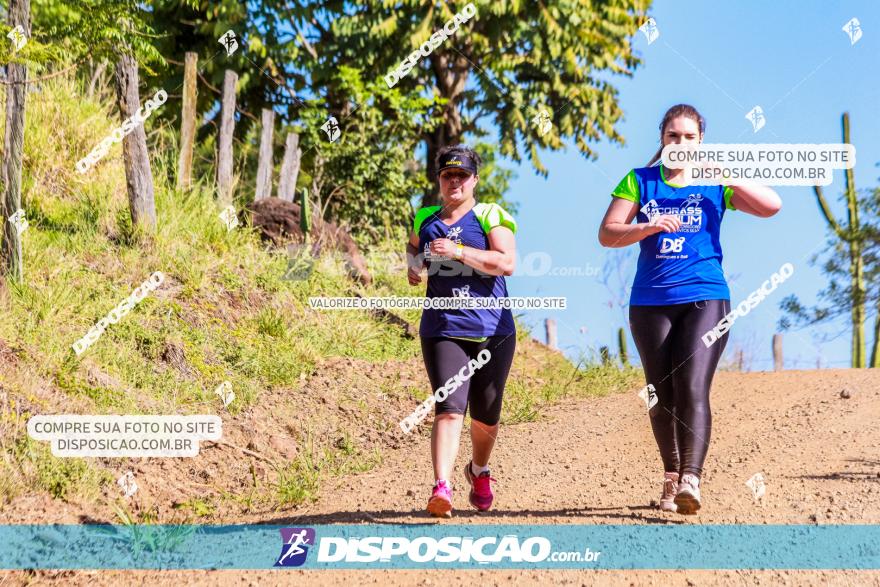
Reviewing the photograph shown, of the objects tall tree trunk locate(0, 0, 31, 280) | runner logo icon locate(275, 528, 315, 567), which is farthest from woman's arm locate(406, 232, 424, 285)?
tall tree trunk locate(0, 0, 31, 280)

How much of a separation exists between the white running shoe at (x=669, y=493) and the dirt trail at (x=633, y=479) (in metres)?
0.08

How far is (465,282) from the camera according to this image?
4988 mm

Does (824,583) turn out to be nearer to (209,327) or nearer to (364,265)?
(209,327)

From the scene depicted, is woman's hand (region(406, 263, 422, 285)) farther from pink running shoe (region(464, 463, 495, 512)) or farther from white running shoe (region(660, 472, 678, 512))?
white running shoe (region(660, 472, 678, 512))

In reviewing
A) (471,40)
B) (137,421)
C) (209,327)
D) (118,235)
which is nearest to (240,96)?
(471,40)

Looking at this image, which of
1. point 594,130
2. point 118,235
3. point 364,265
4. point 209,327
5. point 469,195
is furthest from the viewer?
point 594,130

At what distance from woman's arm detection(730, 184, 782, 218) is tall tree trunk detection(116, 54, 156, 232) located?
6907 millimetres

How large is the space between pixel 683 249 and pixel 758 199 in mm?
477

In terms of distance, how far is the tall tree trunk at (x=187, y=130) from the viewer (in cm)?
1177

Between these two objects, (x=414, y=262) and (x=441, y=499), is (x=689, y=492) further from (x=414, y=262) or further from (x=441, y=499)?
(x=414, y=262)

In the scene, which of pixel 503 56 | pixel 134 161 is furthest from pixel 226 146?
pixel 503 56

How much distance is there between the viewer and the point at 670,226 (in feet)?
15.6

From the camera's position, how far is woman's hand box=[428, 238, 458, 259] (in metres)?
4.80

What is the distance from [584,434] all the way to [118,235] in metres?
5.49
